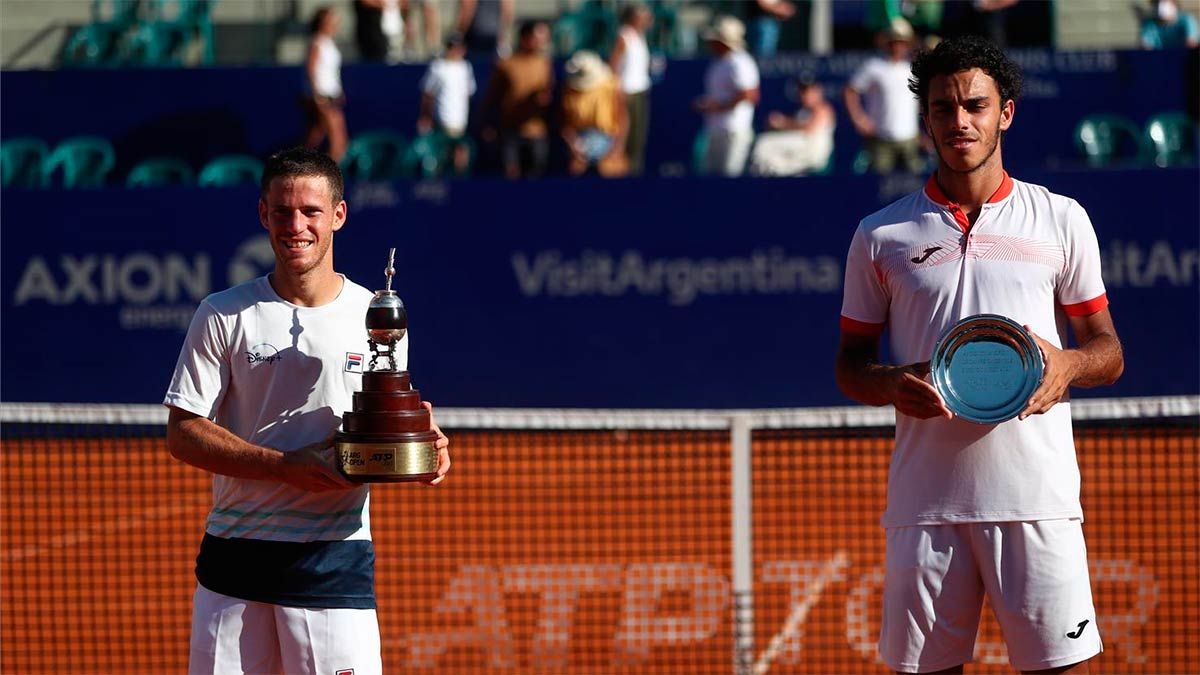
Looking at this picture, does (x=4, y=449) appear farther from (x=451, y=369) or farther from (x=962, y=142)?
(x=962, y=142)

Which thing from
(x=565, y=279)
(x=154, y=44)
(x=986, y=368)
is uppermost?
(x=154, y=44)

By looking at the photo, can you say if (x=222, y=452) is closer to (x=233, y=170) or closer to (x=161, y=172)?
(x=233, y=170)

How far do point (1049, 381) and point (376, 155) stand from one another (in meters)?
12.2

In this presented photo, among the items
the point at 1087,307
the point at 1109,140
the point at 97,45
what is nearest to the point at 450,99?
the point at 97,45

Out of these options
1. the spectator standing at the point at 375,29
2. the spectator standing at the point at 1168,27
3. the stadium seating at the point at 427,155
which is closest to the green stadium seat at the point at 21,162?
the spectator standing at the point at 375,29

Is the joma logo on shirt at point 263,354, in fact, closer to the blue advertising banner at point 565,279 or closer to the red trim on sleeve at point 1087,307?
the red trim on sleeve at point 1087,307

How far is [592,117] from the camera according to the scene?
1444cm

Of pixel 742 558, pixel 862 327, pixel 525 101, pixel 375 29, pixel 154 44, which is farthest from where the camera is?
pixel 154 44

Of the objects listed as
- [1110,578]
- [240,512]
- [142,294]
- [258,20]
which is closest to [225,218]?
[142,294]

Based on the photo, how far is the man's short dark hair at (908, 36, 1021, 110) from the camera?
3904 mm

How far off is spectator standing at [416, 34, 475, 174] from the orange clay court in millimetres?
4347

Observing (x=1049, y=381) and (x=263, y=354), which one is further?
(x=263, y=354)

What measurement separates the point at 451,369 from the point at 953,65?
28.9 feet

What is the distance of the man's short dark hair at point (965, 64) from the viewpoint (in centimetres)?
390
